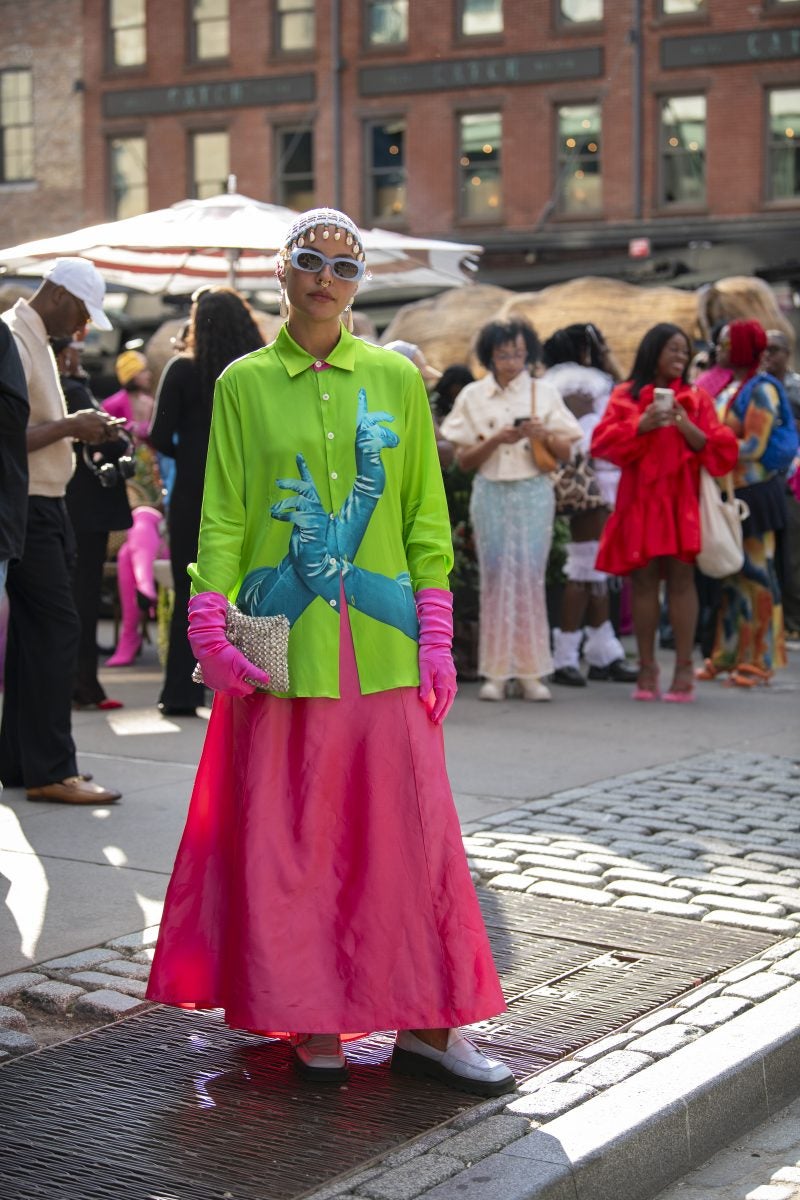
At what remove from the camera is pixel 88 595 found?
9414 millimetres

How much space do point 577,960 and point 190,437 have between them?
4.52 m

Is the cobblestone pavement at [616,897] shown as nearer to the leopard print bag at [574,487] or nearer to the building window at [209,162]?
the leopard print bag at [574,487]

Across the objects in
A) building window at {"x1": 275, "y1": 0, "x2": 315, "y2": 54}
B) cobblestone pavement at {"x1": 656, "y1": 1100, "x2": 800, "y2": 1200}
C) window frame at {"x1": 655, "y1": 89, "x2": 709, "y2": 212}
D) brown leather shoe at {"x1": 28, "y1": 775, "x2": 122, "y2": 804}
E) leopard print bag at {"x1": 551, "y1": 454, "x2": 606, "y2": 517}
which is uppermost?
building window at {"x1": 275, "y1": 0, "x2": 315, "y2": 54}

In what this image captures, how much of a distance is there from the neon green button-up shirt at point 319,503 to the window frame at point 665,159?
27.7 meters

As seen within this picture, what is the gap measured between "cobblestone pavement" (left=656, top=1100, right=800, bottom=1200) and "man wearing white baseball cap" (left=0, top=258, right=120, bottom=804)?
3.37 m

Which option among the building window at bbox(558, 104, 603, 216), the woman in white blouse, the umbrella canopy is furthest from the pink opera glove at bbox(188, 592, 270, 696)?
the building window at bbox(558, 104, 603, 216)

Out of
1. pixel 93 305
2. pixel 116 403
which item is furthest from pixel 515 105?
pixel 93 305

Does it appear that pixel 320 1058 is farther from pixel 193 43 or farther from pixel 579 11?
pixel 193 43

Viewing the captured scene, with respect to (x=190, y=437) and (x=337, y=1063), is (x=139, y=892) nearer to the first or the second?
(x=337, y=1063)

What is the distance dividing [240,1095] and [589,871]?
218 cm

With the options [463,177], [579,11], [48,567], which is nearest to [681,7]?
[579,11]

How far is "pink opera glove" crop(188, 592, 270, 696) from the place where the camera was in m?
3.87

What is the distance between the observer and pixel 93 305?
6.80 m

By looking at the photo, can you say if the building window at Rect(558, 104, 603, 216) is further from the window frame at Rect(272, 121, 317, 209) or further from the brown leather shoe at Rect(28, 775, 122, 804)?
the brown leather shoe at Rect(28, 775, 122, 804)
